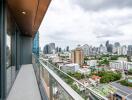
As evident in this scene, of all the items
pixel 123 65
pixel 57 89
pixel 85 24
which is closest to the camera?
pixel 57 89

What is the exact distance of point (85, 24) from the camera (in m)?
11.6

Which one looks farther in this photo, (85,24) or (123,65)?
(85,24)

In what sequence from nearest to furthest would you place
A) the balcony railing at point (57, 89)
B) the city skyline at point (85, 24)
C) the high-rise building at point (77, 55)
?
the balcony railing at point (57, 89)
the high-rise building at point (77, 55)
the city skyline at point (85, 24)

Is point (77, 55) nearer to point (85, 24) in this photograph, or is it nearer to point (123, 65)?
point (123, 65)

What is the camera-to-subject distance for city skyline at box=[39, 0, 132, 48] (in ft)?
19.5

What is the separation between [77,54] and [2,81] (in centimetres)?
217

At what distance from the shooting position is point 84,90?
849 mm

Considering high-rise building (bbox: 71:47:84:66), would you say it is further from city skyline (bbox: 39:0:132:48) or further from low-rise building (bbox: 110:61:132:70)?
city skyline (bbox: 39:0:132:48)

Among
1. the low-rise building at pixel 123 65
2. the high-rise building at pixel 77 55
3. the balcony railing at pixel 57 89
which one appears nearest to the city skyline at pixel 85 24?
the low-rise building at pixel 123 65

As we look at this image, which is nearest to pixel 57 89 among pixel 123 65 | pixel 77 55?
pixel 77 55

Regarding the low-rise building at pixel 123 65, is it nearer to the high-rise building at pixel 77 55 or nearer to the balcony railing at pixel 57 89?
the high-rise building at pixel 77 55

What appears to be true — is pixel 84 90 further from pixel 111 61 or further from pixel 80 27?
pixel 80 27

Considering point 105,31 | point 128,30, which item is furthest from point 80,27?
point 128,30

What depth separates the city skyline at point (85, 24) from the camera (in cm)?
595
